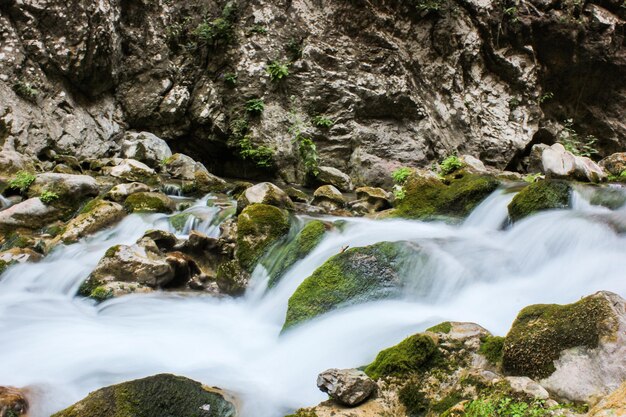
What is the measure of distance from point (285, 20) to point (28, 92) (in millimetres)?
7856

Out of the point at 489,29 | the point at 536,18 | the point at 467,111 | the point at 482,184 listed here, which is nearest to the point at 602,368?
the point at 482,184

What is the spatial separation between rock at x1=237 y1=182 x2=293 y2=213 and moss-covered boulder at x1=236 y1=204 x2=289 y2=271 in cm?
61

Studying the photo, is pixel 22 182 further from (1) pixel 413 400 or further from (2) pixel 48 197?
(1) pixel 413 400

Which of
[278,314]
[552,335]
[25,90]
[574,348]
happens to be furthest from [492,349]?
[25,90]

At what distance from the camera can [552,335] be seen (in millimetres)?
2746

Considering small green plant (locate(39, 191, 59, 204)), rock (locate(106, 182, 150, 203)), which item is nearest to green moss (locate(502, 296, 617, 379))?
rock (locate(106, 182, 150, 203))

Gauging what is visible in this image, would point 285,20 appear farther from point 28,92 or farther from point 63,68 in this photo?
point 28,92

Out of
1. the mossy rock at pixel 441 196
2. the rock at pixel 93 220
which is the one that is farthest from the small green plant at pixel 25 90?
the mossy rock at pixel 441 196

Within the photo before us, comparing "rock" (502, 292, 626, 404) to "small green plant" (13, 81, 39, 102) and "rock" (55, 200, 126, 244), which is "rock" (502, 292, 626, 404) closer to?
"rock" (55, 200, 126, 244)

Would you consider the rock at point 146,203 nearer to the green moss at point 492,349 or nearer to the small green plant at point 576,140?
the green moss at point 492,349

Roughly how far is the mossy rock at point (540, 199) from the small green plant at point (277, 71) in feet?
30.8

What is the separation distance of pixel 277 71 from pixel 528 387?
13.0 meters

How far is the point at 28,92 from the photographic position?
1171cm

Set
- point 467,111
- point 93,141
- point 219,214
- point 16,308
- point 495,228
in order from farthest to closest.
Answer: point 467,111 < point 93,141 < point 219,214 < point 495,228 < point 16,308
